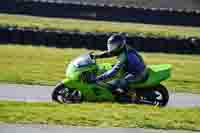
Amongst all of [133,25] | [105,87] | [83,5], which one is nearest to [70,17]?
[83,5]

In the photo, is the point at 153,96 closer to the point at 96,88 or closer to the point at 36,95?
the point at 96,88

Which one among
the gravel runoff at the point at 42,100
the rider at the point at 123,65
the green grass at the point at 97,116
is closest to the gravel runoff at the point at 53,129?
the gravel runoff at the point at 42,100

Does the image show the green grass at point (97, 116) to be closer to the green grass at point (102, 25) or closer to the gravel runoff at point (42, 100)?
the gravel runoff at point (42, 100)

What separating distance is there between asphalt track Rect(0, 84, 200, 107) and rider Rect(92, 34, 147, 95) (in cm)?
106

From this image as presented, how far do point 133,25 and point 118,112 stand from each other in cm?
3301

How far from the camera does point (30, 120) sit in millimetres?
10117

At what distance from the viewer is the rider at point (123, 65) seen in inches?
539

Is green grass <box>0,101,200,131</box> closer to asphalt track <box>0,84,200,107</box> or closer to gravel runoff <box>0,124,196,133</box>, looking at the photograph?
gravel runoff <box>0,124,196,133</box>

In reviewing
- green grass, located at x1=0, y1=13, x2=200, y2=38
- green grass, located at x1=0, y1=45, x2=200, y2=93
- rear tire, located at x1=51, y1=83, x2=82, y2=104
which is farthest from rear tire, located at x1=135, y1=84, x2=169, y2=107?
green grass, located at x1=0, y1=13, x2=200, y2=38

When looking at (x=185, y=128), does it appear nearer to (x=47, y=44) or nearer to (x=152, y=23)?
(x=47, y=44)

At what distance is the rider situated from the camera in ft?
45.0

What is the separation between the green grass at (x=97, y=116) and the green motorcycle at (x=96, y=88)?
1992mm

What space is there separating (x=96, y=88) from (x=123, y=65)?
70 centimetres

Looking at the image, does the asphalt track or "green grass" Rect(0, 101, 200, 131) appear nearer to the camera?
"green grass" Rect(0, 101, 200, 131)
